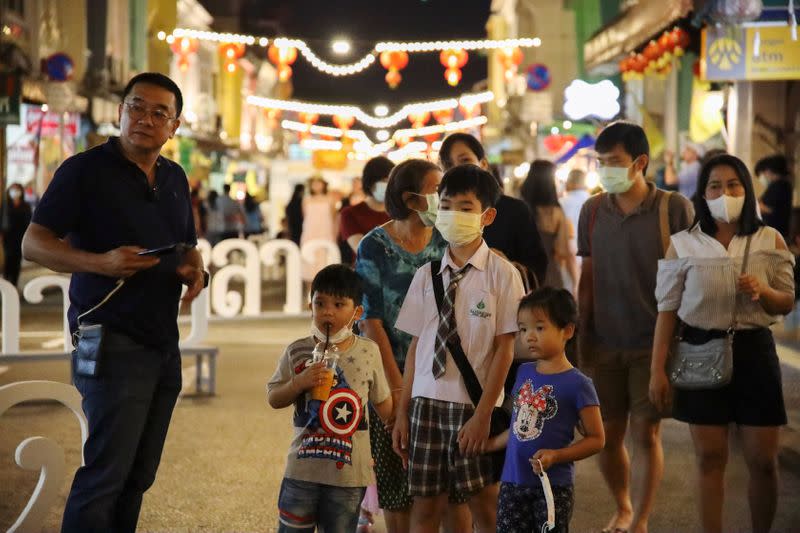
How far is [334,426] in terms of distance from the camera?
15.6 ft

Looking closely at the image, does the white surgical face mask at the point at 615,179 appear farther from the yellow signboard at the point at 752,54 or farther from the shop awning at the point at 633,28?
the shop awning at the point at 633,28

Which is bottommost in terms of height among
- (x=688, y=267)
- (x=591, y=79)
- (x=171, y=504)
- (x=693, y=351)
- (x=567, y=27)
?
(x=171, y=504)

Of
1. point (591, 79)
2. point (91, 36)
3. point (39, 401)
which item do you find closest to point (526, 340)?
point (39, 401)

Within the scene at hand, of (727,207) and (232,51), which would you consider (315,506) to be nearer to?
(727,207)

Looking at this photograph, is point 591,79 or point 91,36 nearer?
point 591,79

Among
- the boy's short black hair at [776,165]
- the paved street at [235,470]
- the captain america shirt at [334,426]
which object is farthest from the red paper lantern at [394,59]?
the captain america shirt at [334,426]

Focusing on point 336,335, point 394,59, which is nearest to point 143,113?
point 336,335

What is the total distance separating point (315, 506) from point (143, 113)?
1.68 m

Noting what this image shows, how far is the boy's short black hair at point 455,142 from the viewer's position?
6.41 meters

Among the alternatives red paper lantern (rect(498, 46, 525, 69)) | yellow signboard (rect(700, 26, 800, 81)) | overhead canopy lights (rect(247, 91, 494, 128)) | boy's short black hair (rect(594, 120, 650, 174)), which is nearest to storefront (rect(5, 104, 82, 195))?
red paper lantern (rect(498, 46, 525, 69))

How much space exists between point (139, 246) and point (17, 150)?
24.2 meters

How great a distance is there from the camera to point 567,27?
44625mm

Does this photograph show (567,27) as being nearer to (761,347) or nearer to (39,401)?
(39,401)

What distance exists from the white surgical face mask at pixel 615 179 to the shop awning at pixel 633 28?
35.0 feet
